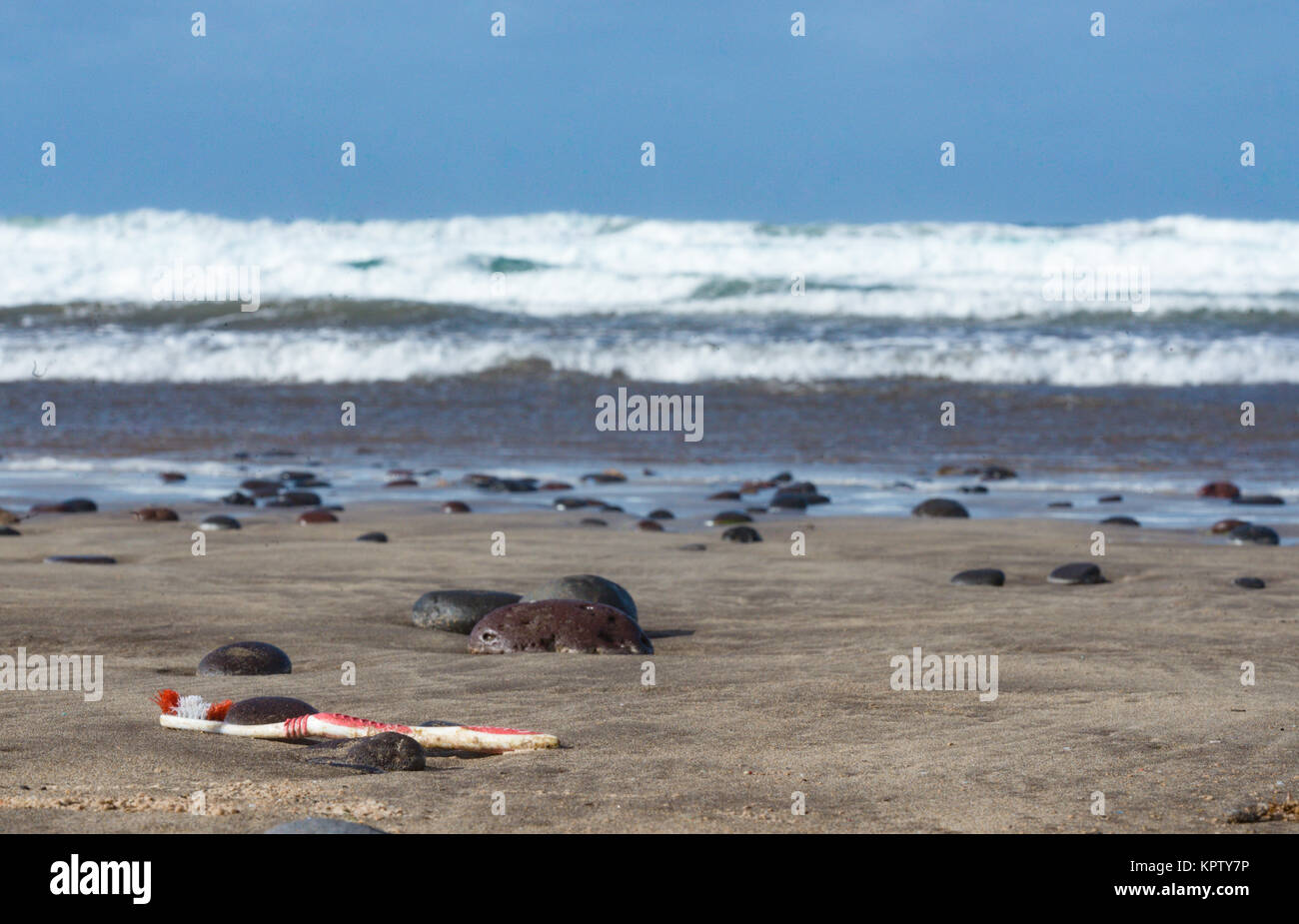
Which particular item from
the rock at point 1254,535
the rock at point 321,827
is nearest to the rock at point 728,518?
the rock at point 1254,535

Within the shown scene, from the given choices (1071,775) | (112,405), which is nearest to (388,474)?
(112,405)

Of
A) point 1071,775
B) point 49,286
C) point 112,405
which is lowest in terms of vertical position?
point 1071,775

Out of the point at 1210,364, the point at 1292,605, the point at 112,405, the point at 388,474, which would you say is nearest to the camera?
the point at 1292,605

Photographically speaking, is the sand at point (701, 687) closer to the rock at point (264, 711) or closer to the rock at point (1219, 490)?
the rock at point (264, 711)

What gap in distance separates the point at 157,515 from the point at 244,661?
14.9ft

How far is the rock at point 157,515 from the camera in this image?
884cm

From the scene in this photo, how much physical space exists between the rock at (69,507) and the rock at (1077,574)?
231 inches

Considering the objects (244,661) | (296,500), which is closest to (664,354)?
(296,500)

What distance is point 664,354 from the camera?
2102 cm

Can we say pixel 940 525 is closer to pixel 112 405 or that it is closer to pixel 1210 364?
pixel 112 405

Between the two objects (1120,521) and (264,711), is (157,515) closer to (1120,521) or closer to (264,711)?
(264,711)

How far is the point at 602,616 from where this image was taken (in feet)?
16.9

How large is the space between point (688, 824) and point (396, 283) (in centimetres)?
3465

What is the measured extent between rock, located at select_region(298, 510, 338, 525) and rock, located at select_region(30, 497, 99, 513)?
1.43 metres
